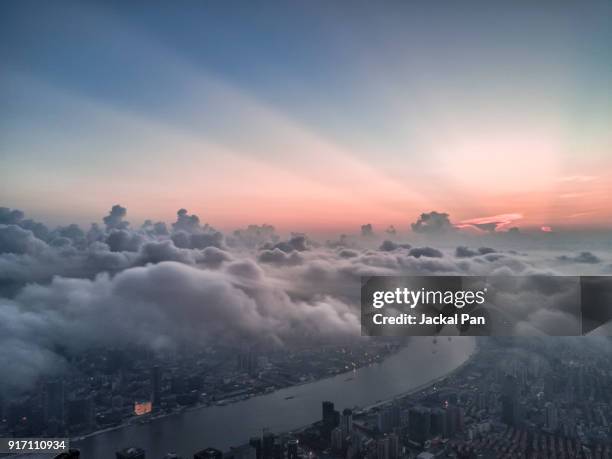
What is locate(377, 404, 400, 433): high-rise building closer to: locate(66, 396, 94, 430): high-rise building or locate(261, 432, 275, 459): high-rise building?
locate(261, 432, 275, 459): high-rise building

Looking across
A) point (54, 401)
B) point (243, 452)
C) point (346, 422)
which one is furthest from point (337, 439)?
point (54, 401)

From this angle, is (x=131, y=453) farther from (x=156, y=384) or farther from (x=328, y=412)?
(x=328, y=412)

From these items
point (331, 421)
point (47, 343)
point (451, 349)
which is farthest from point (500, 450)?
point (47, 343)

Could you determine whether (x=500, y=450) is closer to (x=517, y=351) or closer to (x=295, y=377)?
(x=517, y=351)

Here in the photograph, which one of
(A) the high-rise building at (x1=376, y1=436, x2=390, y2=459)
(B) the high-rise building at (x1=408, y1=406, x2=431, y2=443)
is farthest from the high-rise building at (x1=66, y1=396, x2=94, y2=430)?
(B) the high-rise building at (x1=408, y1=406, x2=431, y2=443)

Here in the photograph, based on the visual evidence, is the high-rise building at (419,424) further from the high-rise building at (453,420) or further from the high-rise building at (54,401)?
the high-rise building at (54,401)
